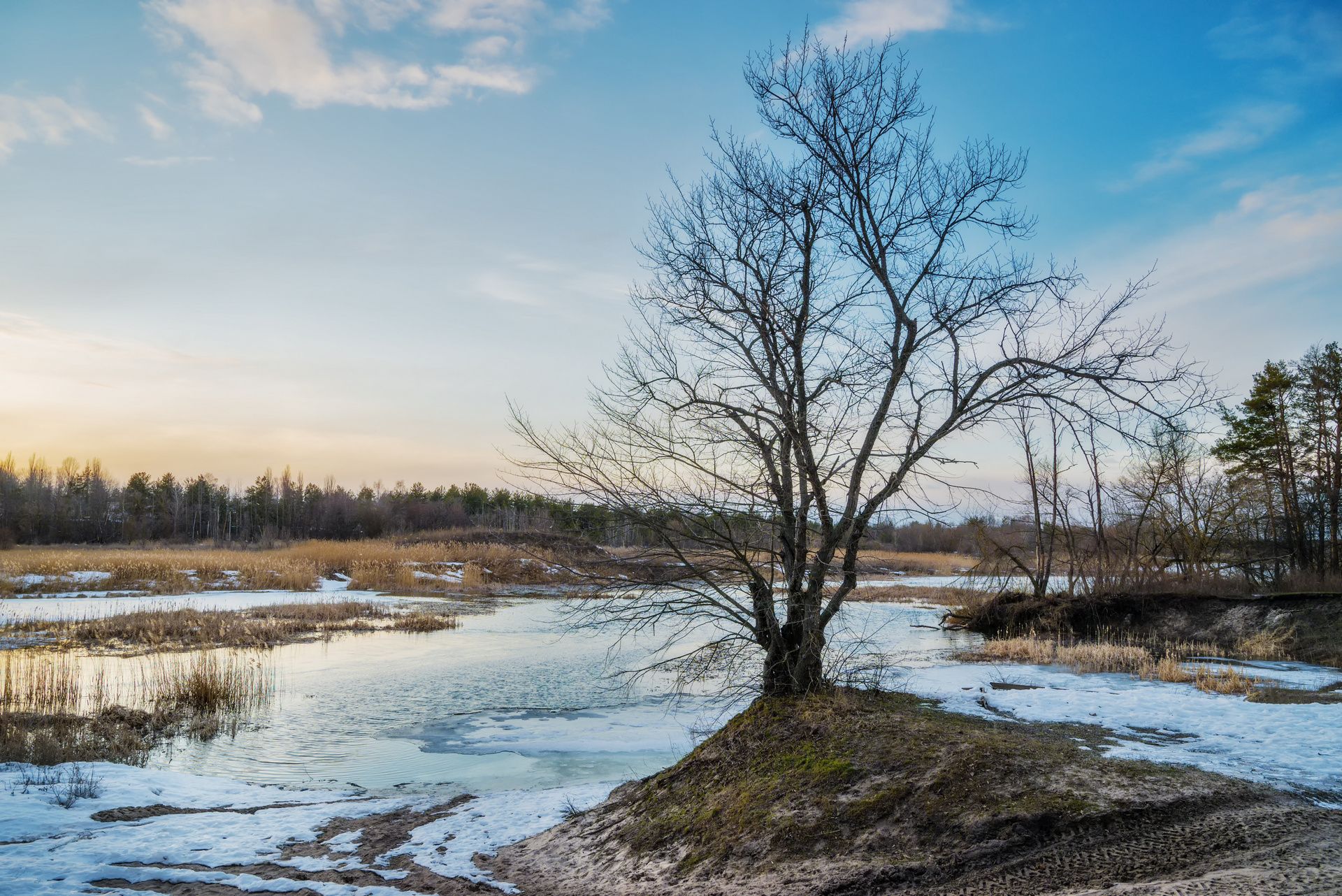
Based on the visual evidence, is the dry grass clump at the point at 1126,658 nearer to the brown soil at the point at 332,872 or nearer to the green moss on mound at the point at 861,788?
the green moss on mound at the point at 861,788

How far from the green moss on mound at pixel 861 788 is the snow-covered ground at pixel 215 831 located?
117 centimetres

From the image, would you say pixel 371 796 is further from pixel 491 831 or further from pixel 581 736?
pixel 581 736

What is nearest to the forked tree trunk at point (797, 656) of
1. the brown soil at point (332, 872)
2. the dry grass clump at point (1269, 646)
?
the brown soil at point (332, 872)

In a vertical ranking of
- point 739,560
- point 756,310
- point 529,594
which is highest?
point 756,310

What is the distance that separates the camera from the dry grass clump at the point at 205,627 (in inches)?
705

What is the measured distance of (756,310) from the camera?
8.34 meters

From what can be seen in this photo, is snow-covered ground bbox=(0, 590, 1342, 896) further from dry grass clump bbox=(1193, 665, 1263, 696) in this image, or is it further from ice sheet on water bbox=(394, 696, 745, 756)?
dry grass clump bbox=(1193, 665, 1263, 696)

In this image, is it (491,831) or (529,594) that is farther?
(529,594)

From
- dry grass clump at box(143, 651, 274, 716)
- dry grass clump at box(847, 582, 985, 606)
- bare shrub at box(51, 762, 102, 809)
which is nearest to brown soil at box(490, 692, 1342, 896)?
bare shrub at box(51, 762, 102, 809)

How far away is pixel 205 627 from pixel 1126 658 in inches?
814

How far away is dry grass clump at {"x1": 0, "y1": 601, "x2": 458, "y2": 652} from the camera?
17.9 m

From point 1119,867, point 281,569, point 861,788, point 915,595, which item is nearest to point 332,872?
point 861,788

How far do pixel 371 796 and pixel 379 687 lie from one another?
6.54 m

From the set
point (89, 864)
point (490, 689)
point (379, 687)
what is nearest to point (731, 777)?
point (89, 864)
